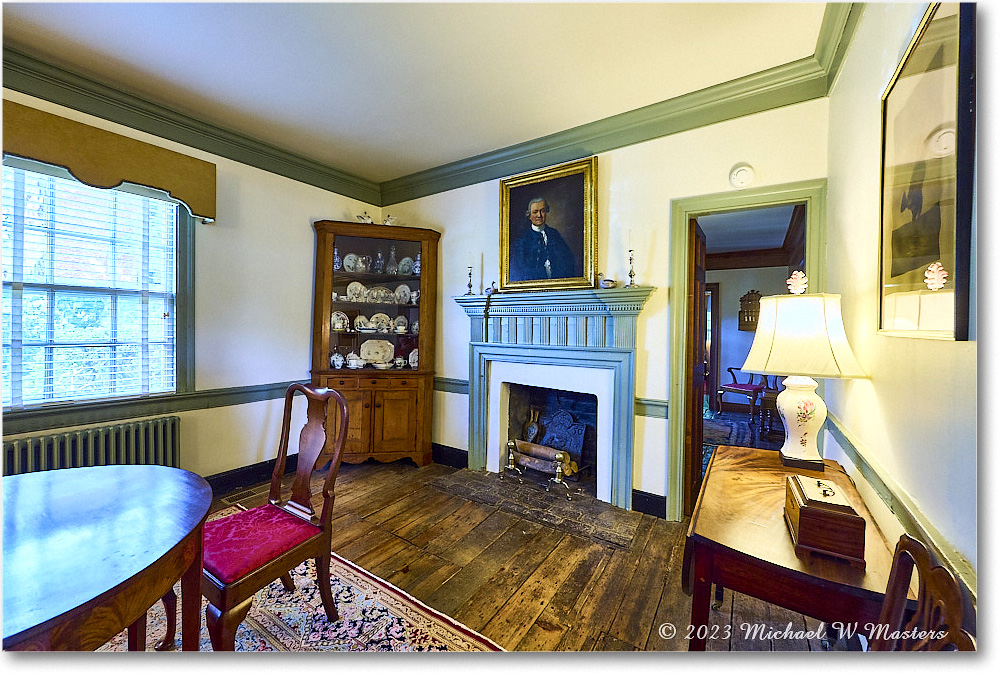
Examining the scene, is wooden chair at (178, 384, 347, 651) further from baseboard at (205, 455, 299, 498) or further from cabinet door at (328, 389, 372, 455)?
cabinet door at (328, 389, 372, 455)

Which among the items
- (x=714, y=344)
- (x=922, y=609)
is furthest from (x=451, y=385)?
(x=714, y=344)

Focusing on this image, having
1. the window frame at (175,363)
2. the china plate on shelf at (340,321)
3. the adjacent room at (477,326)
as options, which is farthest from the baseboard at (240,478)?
the china plate on shelf at (340,321)

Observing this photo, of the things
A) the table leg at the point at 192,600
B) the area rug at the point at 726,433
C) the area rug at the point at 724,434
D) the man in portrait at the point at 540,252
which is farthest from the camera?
the area rug at the point at 726,433

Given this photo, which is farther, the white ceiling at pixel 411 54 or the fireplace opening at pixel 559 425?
the fireplace opening at pixel 559 425

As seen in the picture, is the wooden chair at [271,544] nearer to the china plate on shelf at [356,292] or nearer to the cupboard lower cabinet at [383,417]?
the cupboard lower cabinet at [383,417]

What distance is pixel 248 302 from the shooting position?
2.93 meters

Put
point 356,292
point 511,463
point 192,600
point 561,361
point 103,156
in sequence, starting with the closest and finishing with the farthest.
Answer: point 192,600
point 103,156
point 561,361
point 511,463
point 356,292

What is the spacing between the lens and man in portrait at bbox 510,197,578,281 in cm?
282

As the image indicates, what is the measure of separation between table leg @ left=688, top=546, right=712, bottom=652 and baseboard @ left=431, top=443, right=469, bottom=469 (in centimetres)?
250

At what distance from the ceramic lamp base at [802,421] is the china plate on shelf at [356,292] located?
10.1 ft

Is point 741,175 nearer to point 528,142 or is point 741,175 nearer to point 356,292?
point 528,142

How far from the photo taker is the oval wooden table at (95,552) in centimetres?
74

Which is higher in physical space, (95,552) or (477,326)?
(477,326)

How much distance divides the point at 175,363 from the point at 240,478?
952mm
